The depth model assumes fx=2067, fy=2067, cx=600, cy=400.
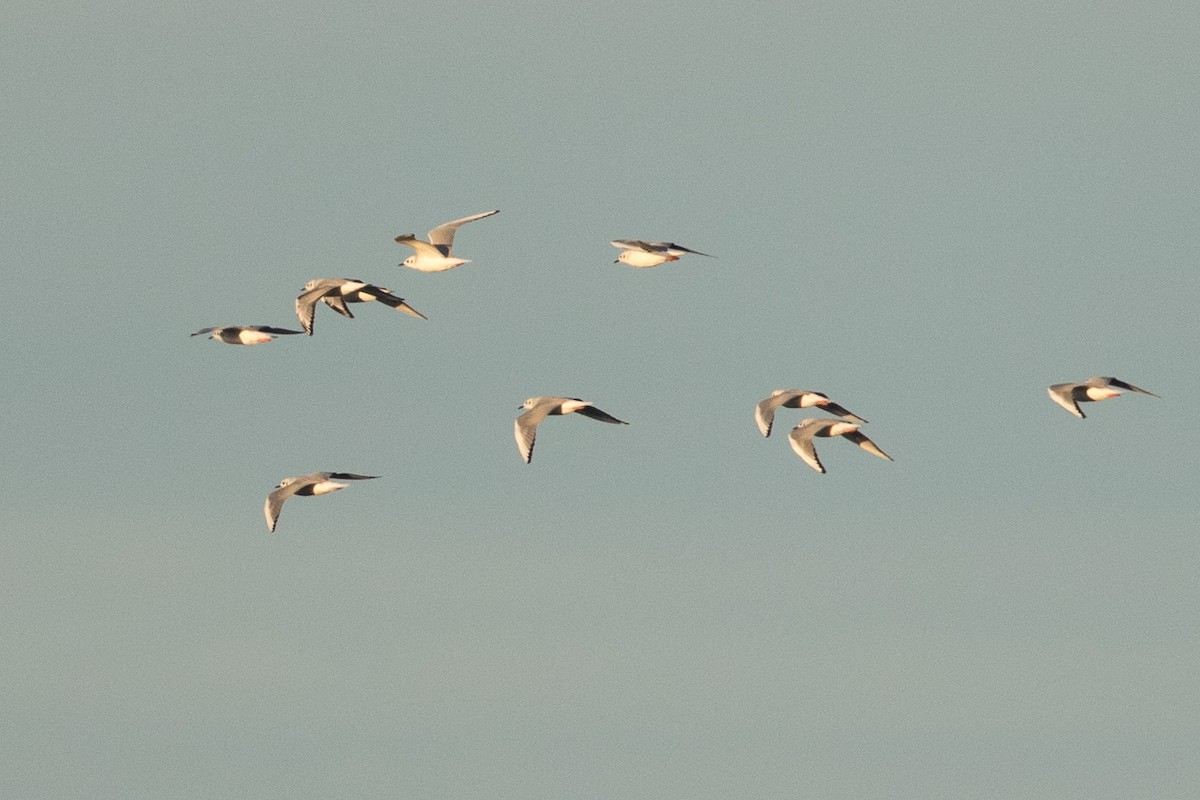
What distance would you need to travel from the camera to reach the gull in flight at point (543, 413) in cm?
5019

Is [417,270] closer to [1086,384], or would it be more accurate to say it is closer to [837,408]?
[837,408]

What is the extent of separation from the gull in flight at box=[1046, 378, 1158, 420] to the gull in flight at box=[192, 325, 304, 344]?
67.5 feet

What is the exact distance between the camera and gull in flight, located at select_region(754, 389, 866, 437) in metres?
53.6

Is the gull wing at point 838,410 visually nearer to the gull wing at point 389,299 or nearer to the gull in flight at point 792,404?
the gull in flight at point 792,404

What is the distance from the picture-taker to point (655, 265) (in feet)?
192

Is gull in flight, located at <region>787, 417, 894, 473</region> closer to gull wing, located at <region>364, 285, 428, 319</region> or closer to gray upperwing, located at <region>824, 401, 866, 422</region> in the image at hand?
gray upperwing, located at <region>824, 401, 866, 422</region>

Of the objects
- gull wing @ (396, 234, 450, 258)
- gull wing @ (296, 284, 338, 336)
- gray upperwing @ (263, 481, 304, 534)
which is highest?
gull wing @ (396, 234, 450, 258)

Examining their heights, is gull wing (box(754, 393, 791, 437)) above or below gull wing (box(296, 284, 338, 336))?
below

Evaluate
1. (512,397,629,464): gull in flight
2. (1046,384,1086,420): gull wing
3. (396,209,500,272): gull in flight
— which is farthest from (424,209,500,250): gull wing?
(1046,384,1086,420): gull wing

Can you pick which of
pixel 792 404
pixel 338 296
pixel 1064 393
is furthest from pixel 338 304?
pixel 1064 393

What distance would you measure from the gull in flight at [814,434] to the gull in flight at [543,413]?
6634mm

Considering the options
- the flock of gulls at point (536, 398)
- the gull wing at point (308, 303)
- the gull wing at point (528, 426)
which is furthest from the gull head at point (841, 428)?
the gull wing at point (308, 303)

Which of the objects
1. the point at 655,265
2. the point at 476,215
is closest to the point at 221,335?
the point at 476,215

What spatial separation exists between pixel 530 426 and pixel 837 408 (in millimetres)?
8211
